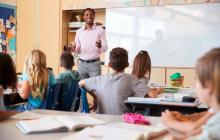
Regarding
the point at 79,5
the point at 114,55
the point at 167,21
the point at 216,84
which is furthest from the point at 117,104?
the point at 79,5

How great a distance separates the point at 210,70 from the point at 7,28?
5753mm

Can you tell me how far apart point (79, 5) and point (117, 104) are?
12.1ft

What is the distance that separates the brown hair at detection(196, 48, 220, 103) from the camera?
3.05 feet

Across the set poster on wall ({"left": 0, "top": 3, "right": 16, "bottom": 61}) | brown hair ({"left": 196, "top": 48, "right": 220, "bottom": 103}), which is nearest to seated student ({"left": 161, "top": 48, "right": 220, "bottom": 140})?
brown hair ({"left": 196, "top": 48, "right": 220, "bottom": 103})

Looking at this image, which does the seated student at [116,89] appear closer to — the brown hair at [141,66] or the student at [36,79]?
the brown hair at [141,66]

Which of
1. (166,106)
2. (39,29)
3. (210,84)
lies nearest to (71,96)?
(166,106)

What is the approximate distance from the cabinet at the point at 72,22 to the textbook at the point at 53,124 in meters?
4.58

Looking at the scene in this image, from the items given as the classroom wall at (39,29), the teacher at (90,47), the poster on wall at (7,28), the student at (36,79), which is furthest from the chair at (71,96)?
the poster on wall at (7,28)

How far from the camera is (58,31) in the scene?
19.9 feet

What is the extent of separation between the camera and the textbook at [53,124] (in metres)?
1.28

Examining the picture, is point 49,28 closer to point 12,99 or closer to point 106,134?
point 12,99

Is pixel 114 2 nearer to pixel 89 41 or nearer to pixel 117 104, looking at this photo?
pixel 89 41

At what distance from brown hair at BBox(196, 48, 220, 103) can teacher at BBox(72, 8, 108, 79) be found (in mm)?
3539

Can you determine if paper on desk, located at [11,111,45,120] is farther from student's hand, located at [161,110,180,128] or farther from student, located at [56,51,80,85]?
student, located at [56,51,80,85]
